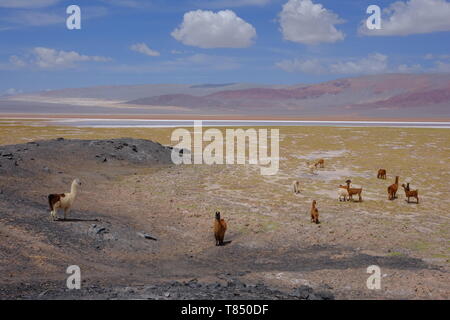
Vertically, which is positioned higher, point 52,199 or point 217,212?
point 52,199

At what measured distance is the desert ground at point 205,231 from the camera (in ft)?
32.7

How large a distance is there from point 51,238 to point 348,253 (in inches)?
325

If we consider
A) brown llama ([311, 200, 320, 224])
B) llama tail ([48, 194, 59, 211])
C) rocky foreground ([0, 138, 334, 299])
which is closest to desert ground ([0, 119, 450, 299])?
rocky foreground ([0, 138, 334, 299])

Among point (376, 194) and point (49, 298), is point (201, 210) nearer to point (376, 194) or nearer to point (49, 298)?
point (376, 194)

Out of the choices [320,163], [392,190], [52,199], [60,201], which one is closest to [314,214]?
[392,190]

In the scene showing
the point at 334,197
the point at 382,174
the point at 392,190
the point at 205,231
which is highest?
the point at 382,174

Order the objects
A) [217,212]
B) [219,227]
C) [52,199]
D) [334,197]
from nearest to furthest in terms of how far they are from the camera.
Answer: [52,199], [219,227], [217,212], [334,197]

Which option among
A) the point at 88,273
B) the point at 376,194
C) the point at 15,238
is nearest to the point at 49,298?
the point at 88,273

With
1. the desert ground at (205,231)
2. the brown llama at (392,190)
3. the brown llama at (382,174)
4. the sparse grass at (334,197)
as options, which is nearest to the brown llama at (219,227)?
the desert ground at (205,231)

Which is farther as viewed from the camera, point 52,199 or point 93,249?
point 52,199

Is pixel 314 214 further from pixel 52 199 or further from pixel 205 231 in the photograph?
pixel 52 199

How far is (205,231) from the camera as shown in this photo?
15375 millimetres

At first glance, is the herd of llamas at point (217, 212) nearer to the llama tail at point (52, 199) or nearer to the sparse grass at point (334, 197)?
the llama tail at point (52, 199)

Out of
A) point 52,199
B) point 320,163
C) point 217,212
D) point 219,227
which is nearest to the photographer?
point 52,199
